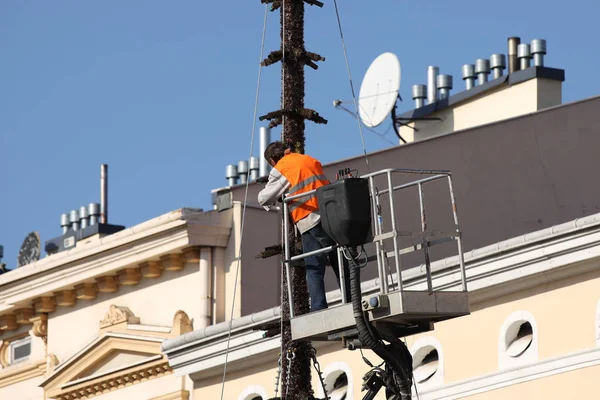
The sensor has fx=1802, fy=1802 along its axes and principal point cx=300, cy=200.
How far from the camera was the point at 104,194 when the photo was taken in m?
44.8

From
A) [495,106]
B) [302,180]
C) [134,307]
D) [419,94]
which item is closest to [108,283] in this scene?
[134,307]

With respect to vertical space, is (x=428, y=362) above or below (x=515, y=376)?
above

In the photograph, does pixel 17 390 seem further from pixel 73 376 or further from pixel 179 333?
pixel 179 333

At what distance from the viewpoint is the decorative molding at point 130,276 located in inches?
1243

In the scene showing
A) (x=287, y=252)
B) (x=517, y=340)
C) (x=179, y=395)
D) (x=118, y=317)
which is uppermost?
(x=118, y=317)

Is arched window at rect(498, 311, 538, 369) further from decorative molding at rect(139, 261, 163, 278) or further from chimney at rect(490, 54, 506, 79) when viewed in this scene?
chimney at rect(490, 54, 506, 79)

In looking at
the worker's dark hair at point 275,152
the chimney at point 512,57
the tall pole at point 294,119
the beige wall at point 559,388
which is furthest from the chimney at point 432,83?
the worker's dark hair at point 275,152

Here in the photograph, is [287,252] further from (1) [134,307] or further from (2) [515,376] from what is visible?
(1) [134,307]

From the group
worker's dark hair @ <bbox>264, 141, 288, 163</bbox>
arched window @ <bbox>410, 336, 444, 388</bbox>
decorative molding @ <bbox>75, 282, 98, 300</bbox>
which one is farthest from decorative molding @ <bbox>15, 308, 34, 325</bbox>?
worker's dark hair @ <bbox>264, 141, 288, 163</bbox>

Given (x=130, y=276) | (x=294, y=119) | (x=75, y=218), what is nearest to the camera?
(x=294, y=119)

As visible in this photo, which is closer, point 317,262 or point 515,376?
point 317,262

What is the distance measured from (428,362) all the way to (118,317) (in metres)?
8.44

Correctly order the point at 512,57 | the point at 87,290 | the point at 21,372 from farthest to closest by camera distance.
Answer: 1. the point at 512,57
2. the point at 21,372
3. the point at 87,290

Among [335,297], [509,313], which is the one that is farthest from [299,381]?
[335,297]
